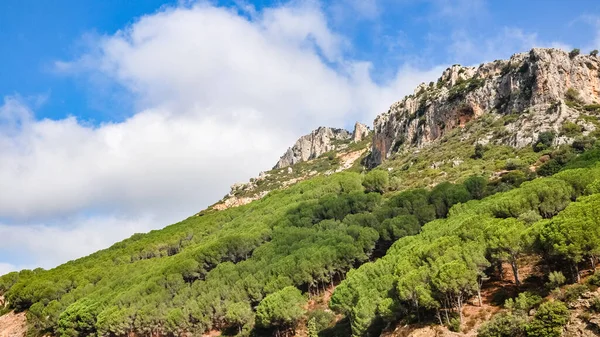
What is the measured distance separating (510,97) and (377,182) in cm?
3954

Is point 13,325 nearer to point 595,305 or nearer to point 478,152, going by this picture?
point 595,305

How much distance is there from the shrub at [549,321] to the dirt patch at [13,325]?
79.6 meters

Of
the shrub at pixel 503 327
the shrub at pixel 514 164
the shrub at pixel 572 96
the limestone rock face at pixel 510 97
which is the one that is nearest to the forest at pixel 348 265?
the shrub at pixel 503 327

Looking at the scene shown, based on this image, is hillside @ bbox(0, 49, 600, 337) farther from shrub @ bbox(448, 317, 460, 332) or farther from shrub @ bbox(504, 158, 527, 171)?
shrub @ bbox(504, 158, 527, 171)

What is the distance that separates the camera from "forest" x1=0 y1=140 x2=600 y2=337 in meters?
33.2

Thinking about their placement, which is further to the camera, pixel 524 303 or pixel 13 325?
pixel 13 325

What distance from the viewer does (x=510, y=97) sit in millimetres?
100438

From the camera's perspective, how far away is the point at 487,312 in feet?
106

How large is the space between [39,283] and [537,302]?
285 feet

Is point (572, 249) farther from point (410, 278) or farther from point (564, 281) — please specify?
point (410, 278)

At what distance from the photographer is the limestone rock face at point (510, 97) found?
8888cm

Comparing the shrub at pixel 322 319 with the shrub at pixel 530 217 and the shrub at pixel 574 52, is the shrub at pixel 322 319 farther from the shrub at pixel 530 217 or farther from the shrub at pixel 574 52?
the shrub at pixel 574 52

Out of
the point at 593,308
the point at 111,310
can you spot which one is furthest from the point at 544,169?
the point at 111,310

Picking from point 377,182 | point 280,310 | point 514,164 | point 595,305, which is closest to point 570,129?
point 514,164
